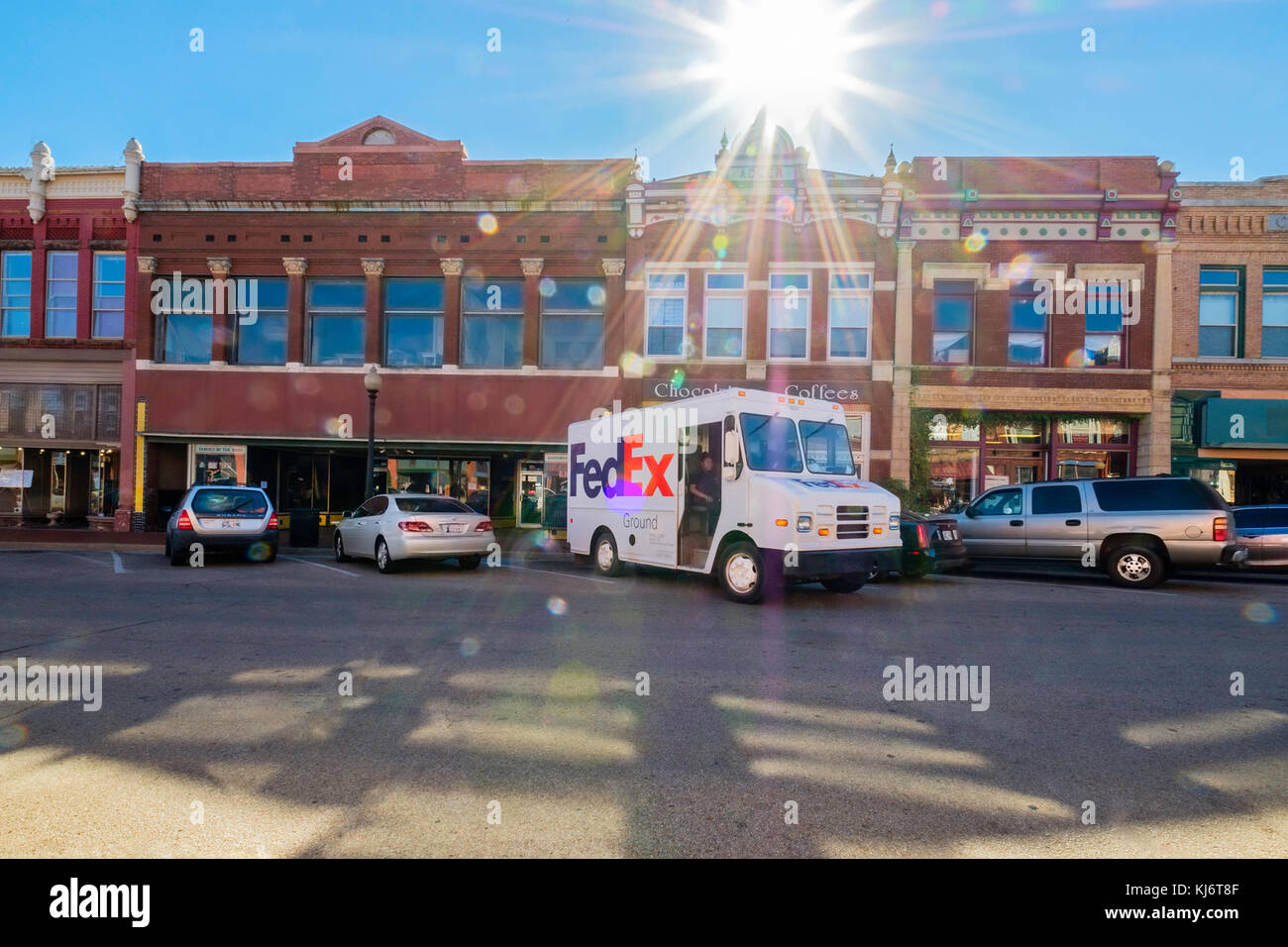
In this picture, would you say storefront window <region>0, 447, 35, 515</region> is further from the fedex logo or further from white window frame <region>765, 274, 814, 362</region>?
white window frame <region>765, 274, 814, 362</region>

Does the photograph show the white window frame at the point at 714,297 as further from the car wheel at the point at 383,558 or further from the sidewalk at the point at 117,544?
the car wheel at the point at 383,558

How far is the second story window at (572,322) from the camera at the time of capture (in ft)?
68.0

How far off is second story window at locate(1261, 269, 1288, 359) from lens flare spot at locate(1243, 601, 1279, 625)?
13.0m

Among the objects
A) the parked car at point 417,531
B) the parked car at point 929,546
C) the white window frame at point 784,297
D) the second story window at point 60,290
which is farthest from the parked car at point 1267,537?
the second story window at point 60,290

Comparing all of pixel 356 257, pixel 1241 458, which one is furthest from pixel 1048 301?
pixel 356 257

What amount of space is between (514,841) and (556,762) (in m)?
0.94

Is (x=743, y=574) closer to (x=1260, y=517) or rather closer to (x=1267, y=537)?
(x=1267, y=537)

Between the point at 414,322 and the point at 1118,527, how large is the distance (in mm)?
18554

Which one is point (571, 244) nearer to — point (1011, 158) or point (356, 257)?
point (356, 257)

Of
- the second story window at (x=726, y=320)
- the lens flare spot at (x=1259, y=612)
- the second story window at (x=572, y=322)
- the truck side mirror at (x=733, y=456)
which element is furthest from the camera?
the second story window at (x=572, y=322)

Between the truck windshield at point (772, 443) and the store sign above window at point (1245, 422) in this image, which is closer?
the truck windshield at point (772, 443)

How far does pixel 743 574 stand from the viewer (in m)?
9.77

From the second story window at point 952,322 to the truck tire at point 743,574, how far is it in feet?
41.6

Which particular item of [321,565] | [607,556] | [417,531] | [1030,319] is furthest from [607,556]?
[1030,319]
